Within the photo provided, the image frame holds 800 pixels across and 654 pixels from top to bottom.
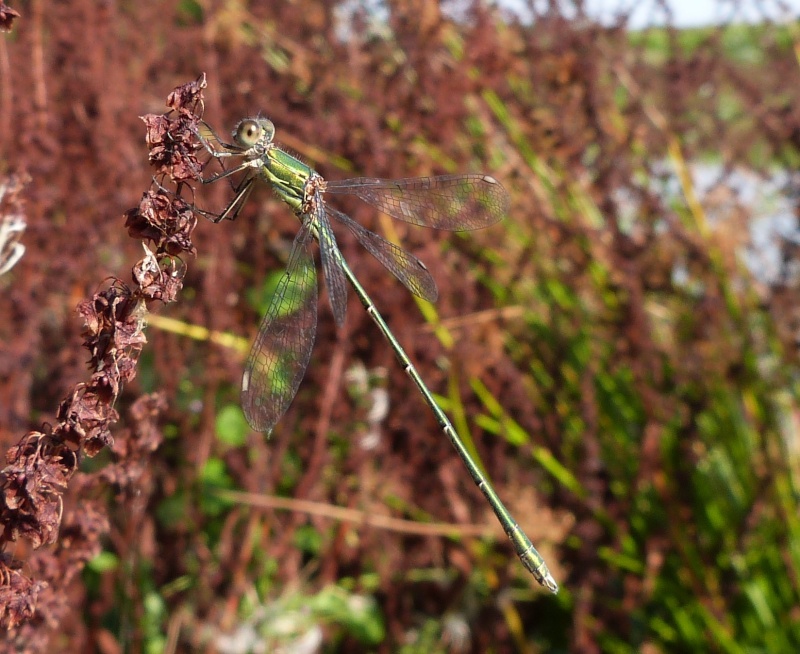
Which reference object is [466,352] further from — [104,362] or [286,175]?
[104,362]

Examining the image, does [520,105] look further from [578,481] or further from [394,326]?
[578,481]

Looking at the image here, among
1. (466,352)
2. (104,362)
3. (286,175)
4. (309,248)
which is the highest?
(286,175)

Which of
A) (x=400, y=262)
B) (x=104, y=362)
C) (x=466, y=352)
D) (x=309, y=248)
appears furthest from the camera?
(x=466, y=352)

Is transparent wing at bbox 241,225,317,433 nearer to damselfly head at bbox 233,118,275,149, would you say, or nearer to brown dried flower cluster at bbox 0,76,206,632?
damselfly head at bbox 233,118,275,149

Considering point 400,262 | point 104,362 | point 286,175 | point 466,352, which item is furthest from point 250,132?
point 466,352

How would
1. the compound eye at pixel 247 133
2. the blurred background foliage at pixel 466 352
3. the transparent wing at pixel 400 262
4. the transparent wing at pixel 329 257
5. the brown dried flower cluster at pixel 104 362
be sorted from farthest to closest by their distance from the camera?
the blurred background foliage at pixel 466 352 < the transparent wing at pixel 400 262 < the transparent wing at pixel 329 257 < the compound eye at pixel 247 133 < the brown dried flower cluster at pixel 104 362

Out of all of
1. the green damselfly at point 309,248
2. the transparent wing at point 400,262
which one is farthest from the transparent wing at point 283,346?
the transparent wing at point 400,262

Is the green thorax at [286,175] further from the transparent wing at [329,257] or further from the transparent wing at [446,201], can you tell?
the transparent wing at [446,201]
